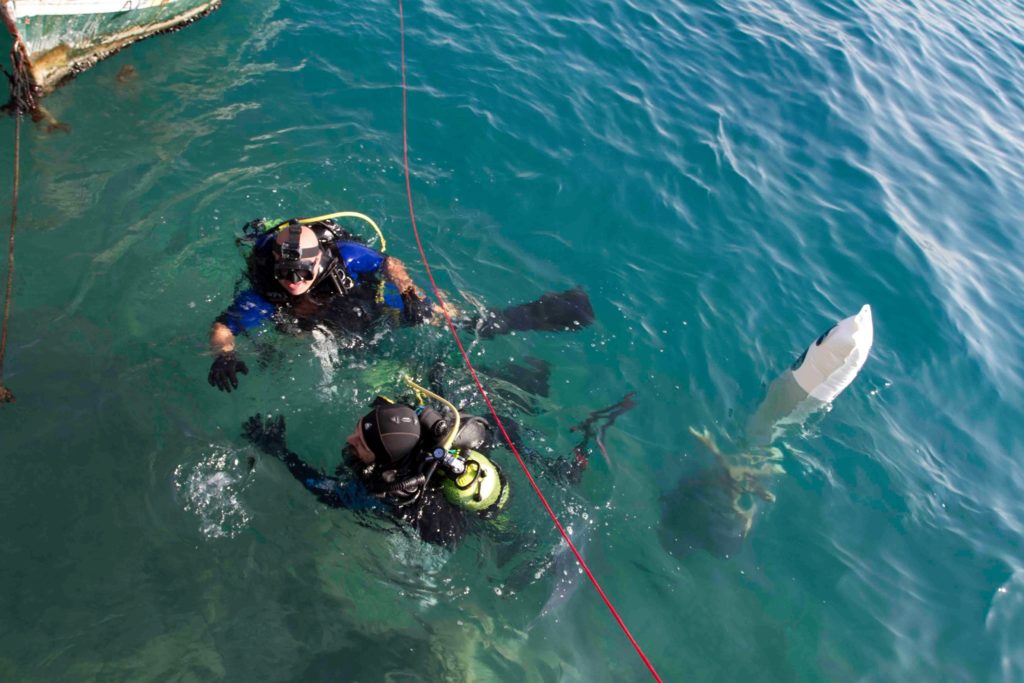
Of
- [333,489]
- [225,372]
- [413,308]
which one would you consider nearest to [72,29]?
[225,372]

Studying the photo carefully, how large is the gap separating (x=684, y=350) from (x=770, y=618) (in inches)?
109

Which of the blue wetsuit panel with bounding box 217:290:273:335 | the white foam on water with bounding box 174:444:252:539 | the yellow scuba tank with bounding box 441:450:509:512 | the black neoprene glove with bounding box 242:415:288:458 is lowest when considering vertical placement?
the white foam on water with bounding box 174:444:252:539

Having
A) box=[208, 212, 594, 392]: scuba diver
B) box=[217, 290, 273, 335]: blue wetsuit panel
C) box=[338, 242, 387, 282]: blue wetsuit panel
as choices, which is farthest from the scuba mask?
box=[338, 242, 387, 282]: blue wetsuit panel

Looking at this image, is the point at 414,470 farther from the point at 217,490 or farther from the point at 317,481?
the point at 217,490

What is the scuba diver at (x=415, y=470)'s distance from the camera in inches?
162

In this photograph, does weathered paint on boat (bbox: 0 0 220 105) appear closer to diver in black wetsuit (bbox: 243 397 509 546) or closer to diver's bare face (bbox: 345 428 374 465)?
diver in black wetsuit (bbox: 243 397 509 546)

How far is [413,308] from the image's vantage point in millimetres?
5980

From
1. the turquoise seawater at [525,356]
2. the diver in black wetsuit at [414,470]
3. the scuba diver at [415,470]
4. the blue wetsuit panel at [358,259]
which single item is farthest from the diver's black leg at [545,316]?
the scuba diver at [415,470]

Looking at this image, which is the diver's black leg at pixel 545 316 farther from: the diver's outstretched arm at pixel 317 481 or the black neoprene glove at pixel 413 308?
the diver's outstretched arm at pixel 317 481

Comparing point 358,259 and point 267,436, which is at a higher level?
point 358,259

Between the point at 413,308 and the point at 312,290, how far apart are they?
2.89 feet

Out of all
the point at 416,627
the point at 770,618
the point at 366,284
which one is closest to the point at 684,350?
the point at 770,618

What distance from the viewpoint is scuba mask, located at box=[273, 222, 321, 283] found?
16.7ft

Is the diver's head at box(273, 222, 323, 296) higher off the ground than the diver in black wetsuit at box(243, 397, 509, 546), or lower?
higher
